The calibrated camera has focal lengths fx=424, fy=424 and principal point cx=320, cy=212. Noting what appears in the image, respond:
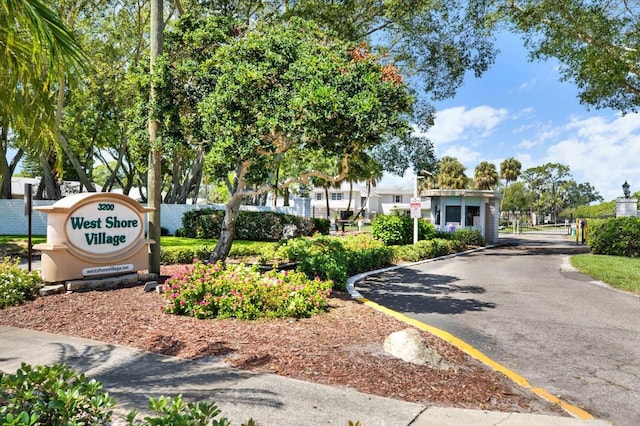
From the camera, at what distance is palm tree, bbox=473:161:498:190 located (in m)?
58.6

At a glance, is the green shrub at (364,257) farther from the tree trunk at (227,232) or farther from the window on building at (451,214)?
the window on building at (451,214)

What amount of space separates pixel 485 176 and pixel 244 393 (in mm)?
60597

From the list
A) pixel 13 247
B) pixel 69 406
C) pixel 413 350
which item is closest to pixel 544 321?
pixel 413 350

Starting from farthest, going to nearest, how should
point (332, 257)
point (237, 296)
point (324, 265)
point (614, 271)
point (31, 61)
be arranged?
point (614, 271) < point (332, 257) < point (324, 265) < point (237, 296) < point (31, 61)

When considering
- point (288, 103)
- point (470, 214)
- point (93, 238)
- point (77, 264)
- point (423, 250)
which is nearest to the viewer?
point (288, 103)

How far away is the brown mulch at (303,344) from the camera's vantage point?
4.60 metres

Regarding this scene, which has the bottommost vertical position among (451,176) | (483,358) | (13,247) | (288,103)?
(483,358)

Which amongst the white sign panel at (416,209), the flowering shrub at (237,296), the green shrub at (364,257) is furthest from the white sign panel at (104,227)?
the white sign panel at (416,209)

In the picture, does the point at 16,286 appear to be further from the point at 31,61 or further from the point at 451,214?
the point at 451,214

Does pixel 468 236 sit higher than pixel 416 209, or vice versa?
pixel 416 209

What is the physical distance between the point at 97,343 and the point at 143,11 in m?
21.2

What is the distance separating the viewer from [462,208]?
27328 mm

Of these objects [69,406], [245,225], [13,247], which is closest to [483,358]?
[69,406]

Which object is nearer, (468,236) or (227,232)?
(227,232)
